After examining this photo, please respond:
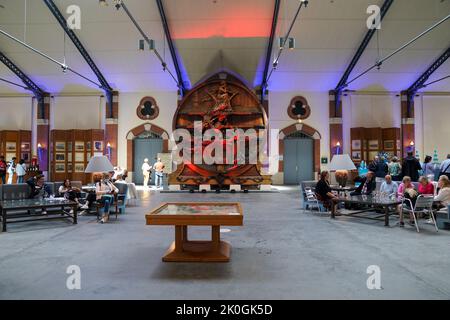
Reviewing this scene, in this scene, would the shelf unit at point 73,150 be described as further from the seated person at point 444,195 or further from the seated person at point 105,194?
the seated person at point 444,195

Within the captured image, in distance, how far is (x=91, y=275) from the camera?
3602mm

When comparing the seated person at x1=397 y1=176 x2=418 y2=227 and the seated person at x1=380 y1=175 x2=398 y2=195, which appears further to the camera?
the seated person at x1=380 y1=175 x2=398 y2=195

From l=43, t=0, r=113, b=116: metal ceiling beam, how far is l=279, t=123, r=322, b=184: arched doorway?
8489mm

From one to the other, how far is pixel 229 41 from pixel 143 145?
653 cm

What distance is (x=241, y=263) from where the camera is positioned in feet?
13.3

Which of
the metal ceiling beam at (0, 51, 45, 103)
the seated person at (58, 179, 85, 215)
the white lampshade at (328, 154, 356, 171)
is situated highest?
the metal ceiling beam at (0, 51, 45, 103)

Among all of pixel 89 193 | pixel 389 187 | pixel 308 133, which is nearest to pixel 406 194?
pixel 389 187

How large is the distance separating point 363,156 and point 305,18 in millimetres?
7069

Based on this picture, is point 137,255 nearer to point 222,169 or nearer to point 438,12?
point 222,169

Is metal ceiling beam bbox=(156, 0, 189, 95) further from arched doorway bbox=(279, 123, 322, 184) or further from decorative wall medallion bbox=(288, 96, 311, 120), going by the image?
arched doorway bbox=(279, 123, 322, 184)

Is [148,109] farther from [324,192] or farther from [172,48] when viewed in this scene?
[324,192]

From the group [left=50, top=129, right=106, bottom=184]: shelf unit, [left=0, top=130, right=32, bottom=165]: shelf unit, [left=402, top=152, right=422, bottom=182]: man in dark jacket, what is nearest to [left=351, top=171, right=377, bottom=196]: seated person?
[left=402, top=152, right=422, bottom=182]: man in dark jacket

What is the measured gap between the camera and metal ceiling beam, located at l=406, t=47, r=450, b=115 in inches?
526

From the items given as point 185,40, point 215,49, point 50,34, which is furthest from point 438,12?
point 50,34
